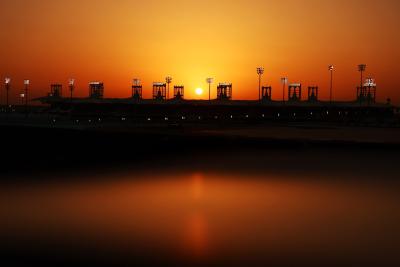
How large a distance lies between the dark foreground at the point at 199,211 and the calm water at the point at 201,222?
3cm

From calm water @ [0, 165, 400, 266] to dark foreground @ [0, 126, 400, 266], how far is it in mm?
34

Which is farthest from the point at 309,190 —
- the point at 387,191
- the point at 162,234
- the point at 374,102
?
the point at 374,102

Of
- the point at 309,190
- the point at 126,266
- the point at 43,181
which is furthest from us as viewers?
the point at 43,181

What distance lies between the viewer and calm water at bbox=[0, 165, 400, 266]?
1352 cm

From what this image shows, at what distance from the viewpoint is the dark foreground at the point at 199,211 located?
535 inches

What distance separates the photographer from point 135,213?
740 inches

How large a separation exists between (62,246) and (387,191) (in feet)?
48.6

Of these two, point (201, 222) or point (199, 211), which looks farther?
point (199, 211)

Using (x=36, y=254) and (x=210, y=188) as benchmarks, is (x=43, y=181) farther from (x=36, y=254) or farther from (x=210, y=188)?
(x=36, y=254)

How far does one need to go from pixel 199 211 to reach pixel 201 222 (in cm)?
191

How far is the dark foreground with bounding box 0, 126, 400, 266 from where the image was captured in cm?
1359

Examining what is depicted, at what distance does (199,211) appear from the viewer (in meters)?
19.5

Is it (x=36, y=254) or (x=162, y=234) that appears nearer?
(x=36, y=254)

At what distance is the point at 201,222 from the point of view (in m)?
17.6
